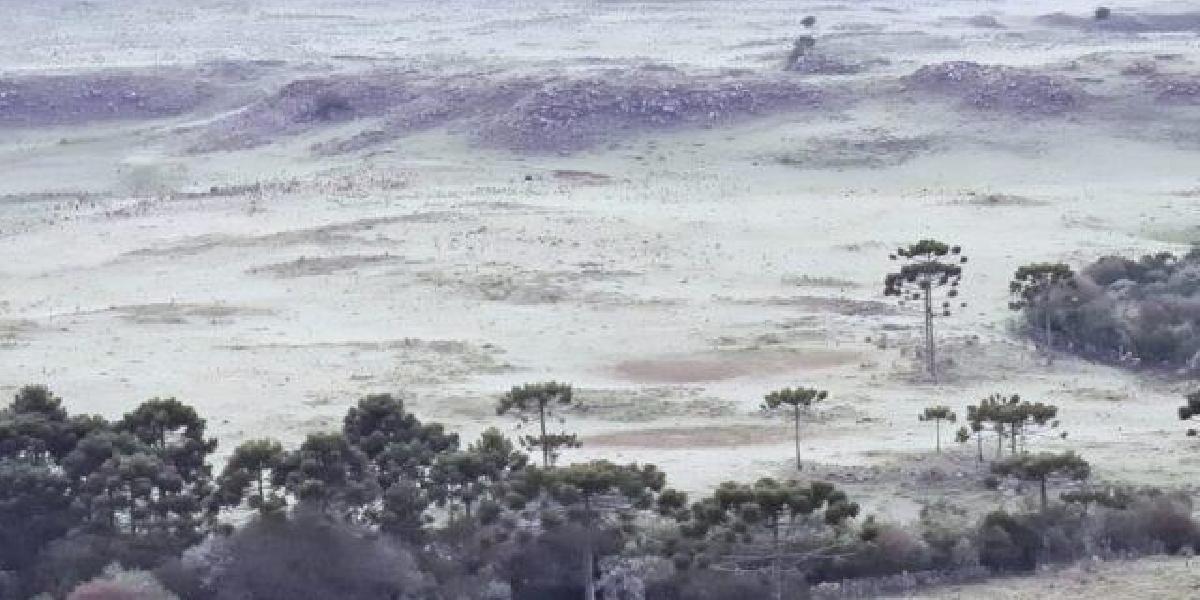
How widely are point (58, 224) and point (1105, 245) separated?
3586 cm

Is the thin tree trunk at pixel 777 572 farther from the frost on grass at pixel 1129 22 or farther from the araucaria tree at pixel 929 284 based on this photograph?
the frost on grass at pixel 1129 22

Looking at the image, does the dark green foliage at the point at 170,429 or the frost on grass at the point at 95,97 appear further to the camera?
the frost on grass at the point at 95,97

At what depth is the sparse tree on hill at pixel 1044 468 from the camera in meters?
35.5

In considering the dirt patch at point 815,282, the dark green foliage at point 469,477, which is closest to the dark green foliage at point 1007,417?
the dark green foliage at point 469,477

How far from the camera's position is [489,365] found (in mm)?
50906

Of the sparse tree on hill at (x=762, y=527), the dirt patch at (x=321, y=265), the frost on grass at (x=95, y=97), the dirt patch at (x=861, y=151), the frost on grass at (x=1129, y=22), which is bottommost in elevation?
the sparse tree on hill at (x=762, y=527)

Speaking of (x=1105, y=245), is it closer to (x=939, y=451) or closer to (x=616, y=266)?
(x=616, y=266)

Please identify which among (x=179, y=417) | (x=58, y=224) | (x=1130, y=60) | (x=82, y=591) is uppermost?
(x=1130, y=60)

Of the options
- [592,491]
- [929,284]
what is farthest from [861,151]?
[592,491]

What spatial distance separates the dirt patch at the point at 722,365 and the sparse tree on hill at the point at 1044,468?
13.7 m

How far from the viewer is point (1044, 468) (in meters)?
35.4

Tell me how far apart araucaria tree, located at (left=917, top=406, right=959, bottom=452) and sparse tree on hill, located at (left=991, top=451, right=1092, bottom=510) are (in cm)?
447

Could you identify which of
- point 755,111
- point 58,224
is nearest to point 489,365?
point 58,224

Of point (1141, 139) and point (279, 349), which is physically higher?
point (1141, 139)
